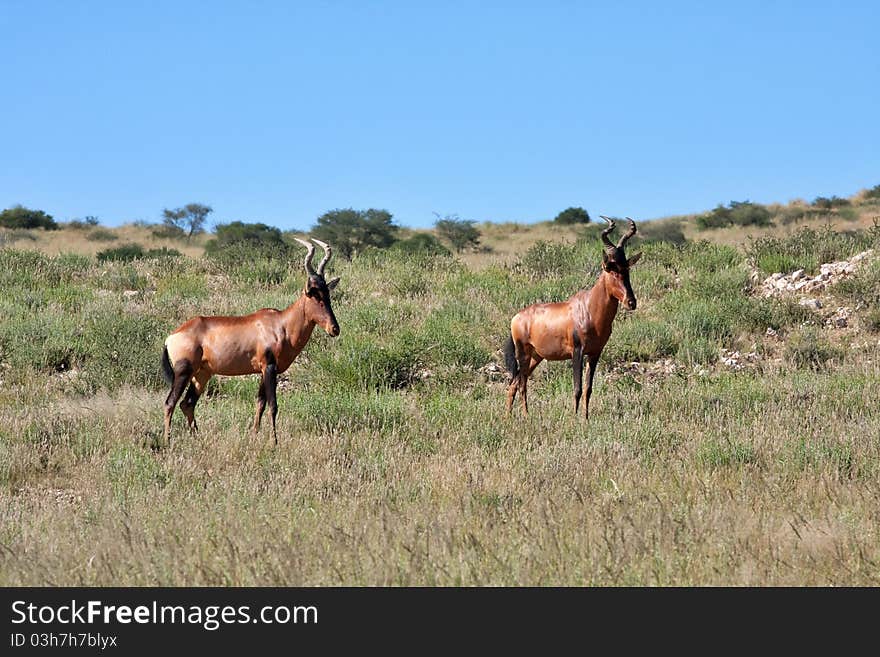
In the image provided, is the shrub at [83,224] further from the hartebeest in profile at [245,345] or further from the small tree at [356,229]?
the hartebeest in profile at [245,345]

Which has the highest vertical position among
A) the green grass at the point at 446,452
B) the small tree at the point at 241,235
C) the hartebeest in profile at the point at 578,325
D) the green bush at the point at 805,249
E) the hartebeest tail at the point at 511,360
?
the small tree at the point at 241,235

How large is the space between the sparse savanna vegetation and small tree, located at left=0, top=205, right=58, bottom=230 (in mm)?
34325

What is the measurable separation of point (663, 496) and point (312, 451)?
11.1 feet

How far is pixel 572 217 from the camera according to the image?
5528 centimetres

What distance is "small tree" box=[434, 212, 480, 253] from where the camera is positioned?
43.9 metres

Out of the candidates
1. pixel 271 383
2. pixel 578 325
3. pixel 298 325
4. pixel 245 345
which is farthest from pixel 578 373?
pixel 245 345

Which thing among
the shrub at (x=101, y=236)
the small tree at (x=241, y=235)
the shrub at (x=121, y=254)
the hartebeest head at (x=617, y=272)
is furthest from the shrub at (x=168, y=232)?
the hartebeest head at (x=617, y=272)

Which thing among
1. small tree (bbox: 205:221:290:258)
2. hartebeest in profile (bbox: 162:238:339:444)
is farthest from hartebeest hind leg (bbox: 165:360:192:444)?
small tree (bbox: 205:221:290:258)

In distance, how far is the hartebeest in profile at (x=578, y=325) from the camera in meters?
11.0

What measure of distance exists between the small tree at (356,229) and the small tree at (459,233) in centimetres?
268

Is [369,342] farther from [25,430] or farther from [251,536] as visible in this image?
[251,536]

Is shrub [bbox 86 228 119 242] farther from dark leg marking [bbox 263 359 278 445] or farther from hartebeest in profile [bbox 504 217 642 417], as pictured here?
dark leg marking [bbox 263 359 278 445]

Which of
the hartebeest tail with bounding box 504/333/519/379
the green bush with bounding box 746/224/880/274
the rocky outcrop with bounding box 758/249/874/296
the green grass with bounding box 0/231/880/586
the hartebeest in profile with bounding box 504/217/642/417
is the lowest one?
the green grass with bounding box 0/231/880/586
